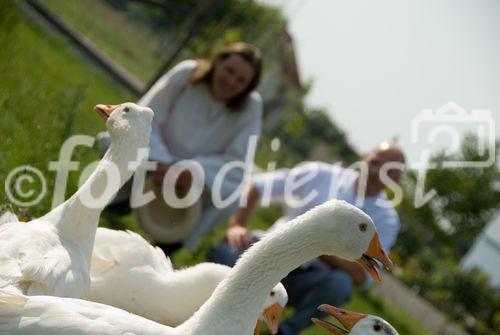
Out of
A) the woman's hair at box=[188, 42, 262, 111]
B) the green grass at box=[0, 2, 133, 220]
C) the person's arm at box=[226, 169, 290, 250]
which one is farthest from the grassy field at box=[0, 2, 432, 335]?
the woman's hair at box=[188, 42, 262, 111]

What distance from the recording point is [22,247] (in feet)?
8.52

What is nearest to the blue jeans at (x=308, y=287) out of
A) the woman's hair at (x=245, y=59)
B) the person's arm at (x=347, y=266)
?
the person's arm at (x=347, y=266)

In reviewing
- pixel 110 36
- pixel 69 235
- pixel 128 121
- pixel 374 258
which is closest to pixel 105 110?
pixel 128 121

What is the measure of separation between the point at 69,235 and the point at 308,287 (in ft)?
7.81

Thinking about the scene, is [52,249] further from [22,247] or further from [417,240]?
[417,240]

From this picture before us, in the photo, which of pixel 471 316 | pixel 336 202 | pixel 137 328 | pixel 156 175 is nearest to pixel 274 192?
pixel 156 175

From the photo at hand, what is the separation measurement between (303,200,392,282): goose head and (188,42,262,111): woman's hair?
2472 mm

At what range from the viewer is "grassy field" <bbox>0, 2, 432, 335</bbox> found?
468cm

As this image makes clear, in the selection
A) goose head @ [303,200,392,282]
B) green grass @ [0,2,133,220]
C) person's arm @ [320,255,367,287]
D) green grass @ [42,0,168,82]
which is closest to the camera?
goose head @ [303,200,392,282]

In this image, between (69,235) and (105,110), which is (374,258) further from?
(105,110)

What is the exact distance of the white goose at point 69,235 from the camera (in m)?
2.51

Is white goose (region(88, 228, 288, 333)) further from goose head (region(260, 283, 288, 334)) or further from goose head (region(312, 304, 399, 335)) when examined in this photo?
goose head (region(312, 304, 399, 335))

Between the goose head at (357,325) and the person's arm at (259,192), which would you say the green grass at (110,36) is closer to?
the person's arm at (259,192)

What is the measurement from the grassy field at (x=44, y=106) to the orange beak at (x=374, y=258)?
65.8 inches
